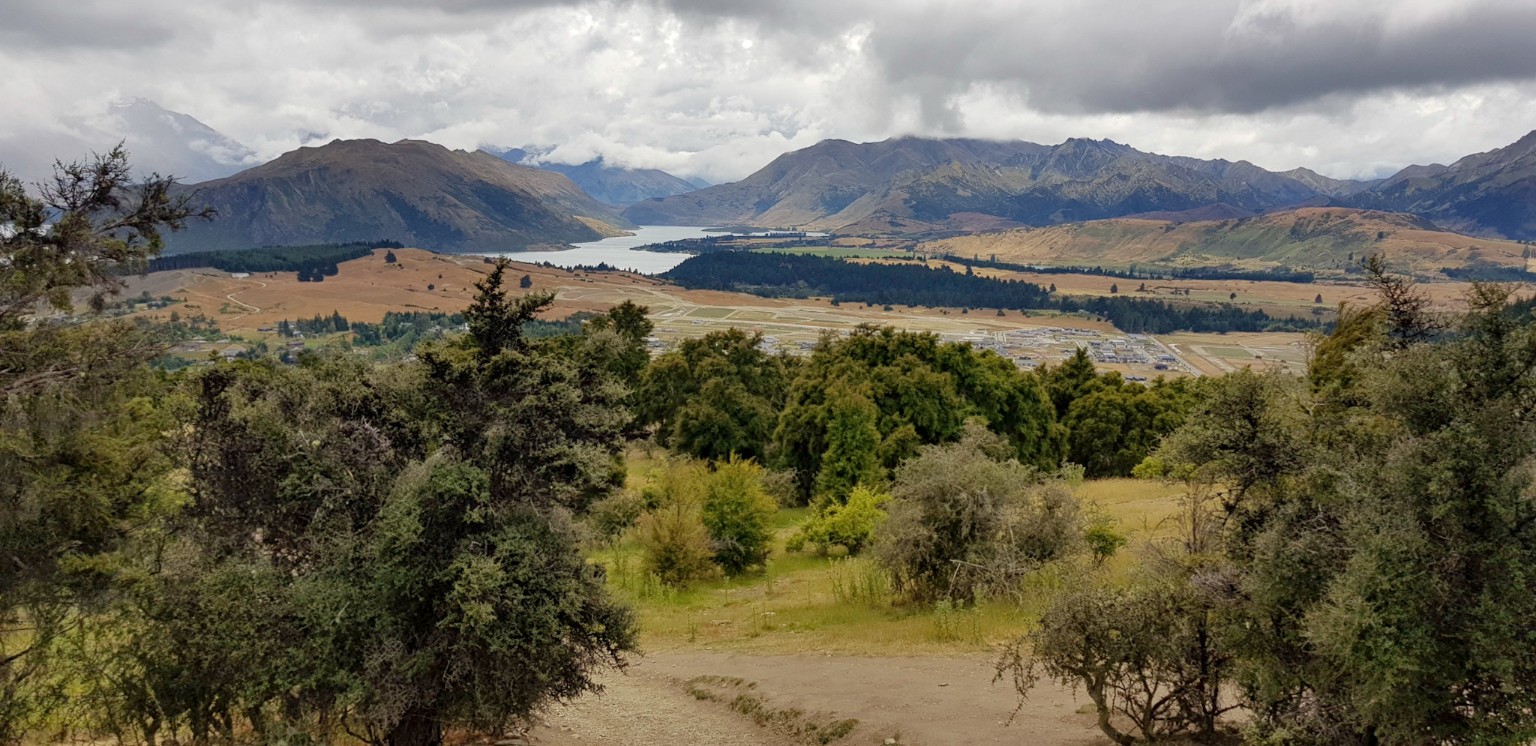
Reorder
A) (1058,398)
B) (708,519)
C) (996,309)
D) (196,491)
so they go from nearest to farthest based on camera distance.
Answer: (196,491)
(708,519)
(1058,398)
(996,309)

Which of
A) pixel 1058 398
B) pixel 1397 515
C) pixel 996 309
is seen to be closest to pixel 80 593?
pixel 1397 515

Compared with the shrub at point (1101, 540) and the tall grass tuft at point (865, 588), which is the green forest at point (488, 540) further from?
the tall grass tuft at point (865, 588)

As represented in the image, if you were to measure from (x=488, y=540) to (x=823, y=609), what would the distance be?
1372 centimetres

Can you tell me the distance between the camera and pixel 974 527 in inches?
819

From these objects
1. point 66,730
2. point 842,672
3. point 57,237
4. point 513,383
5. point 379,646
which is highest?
point 57,237

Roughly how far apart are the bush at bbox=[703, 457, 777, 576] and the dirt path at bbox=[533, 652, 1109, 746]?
335 inches

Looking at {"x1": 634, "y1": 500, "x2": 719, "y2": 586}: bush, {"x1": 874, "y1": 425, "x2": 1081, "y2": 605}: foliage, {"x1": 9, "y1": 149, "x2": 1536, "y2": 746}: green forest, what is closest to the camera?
{"x1": 9, "y1": 149, "x2": 1536, "y2": 746}: green forest

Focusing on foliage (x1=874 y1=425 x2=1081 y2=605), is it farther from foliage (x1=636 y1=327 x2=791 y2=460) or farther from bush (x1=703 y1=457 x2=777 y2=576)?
foliage (x1=636 y1=327 x2=791 y2=460)

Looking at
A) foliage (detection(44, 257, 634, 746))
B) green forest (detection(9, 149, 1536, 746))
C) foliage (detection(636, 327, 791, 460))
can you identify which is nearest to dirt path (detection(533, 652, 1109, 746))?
green forest (detection(9, 149, 1536, 746))

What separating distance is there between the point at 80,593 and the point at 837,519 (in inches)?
821

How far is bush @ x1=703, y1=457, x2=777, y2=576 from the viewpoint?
93.4ft

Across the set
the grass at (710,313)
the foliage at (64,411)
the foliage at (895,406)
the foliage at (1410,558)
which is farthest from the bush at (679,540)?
the grass at (710,313)

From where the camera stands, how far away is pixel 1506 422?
7.87 m

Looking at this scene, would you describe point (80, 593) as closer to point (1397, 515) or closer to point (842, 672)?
point (842, 672)
